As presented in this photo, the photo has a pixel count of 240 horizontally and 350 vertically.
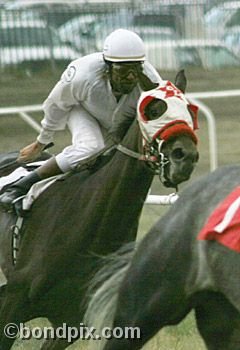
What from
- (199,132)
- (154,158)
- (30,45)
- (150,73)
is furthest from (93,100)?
(30,45)

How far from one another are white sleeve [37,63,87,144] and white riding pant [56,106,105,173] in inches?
2.6

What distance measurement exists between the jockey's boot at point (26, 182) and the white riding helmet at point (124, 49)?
0.67 m

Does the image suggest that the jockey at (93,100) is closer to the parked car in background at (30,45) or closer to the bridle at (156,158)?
the bridle at (156,158)

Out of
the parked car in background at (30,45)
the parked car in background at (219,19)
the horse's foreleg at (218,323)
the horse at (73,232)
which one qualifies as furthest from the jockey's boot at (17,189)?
the parked car in background at (219,19)

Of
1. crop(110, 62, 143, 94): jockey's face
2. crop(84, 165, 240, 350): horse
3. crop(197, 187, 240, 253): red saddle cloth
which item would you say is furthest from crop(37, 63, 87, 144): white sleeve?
crop(197, 187, 240, 253): red saddle cloth

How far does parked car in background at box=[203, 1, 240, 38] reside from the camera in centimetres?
1830

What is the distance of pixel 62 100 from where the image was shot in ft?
20.3

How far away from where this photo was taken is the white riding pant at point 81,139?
610 centimetres

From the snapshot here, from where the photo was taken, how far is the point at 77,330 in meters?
6.04

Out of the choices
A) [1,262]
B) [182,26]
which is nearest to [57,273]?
[1,262]

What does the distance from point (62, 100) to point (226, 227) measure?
6.75ft

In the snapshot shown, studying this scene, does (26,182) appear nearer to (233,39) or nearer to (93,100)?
(93,100)

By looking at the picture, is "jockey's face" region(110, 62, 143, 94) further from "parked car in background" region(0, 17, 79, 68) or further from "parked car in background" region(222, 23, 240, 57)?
"parked car in background" region(222, 23, 240, 57)

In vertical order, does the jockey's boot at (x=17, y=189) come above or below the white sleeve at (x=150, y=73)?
below
